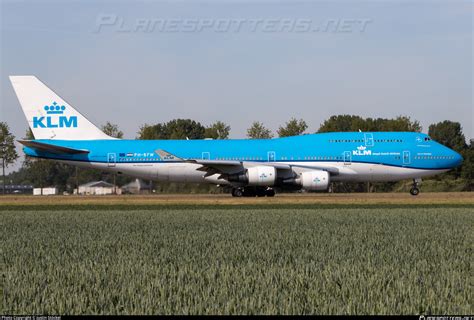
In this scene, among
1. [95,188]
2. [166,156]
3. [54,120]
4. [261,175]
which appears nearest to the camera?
[261,175]

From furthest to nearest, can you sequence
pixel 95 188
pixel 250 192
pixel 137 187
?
pixel 95 188, pixel 137 187, pixel 250 192

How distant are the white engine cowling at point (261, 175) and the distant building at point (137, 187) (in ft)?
53.3

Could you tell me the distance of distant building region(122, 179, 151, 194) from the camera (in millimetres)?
61312

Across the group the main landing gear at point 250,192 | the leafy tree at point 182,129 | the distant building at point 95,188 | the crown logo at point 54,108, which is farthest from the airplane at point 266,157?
the leafy tree at point 182,129

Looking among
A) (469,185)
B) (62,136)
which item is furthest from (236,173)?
(469,185)

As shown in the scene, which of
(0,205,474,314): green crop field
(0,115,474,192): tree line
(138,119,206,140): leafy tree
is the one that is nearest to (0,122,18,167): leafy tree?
(0,115,474,192): tree line

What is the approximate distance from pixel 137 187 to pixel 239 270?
51.1 metres

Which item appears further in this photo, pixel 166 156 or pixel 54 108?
pixel 54 108

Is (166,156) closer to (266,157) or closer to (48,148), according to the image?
(266,157)

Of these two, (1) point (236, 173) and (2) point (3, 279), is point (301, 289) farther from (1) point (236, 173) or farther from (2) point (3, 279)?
(1) point (236, 173)

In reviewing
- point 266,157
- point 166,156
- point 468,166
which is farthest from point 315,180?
point 468,166

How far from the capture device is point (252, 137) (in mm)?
89750

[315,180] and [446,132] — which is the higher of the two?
[446,132]

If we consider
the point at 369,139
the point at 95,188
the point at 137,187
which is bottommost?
the point at 137,187
